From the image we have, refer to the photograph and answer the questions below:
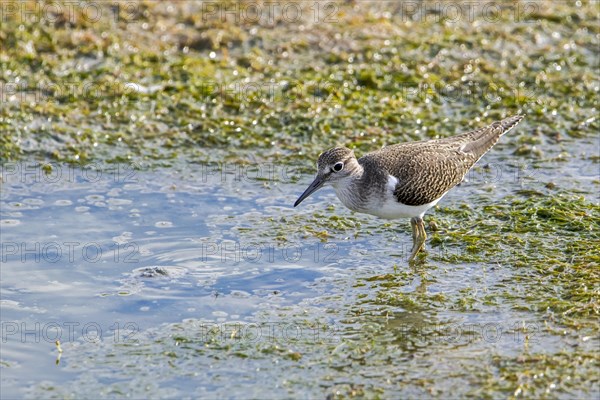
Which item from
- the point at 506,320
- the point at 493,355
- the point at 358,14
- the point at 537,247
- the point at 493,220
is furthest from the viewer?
the point at 358,14

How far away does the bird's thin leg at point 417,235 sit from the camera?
9538mm

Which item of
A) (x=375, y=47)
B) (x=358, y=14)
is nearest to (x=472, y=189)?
(x=375, y=47)

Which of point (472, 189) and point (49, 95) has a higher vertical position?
point (49, 95)

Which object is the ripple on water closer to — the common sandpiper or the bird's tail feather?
the common sandpiper

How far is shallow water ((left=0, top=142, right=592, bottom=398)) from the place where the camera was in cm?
750

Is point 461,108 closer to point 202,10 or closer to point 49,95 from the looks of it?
Answer: point 202,10

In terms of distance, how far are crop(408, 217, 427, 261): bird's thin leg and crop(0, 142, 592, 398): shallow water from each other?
16 centimetres

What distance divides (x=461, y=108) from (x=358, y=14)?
289 centimetres

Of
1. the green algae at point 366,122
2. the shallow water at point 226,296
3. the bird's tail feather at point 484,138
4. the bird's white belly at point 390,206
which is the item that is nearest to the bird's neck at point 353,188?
the bird's white belly at point 390,206

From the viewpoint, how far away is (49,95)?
12805mm

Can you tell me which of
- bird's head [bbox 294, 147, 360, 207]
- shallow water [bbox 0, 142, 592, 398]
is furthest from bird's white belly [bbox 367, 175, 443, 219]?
shallow water [bbox 0, 142, 592, 398]

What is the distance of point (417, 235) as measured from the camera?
967cm

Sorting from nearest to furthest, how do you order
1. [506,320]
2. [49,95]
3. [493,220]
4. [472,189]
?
[506,320] → [493,220] → [472,189] → [49,95]

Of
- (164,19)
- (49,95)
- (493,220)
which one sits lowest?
(493,220)
